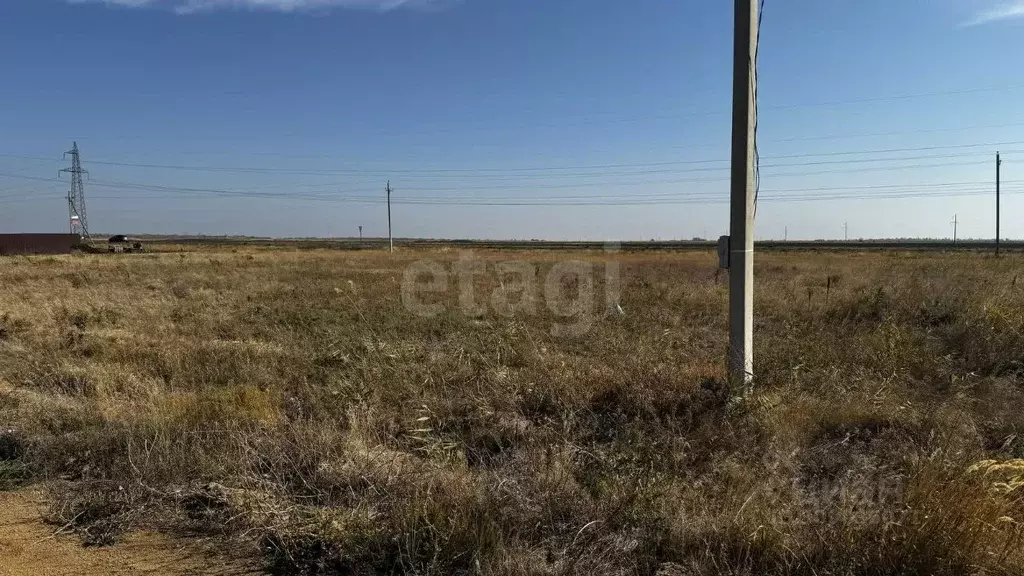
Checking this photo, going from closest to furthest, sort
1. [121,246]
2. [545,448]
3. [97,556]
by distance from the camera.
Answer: [97,556], [545,448], [121,246]

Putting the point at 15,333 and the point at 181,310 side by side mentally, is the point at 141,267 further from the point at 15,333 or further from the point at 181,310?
the point at 15,333

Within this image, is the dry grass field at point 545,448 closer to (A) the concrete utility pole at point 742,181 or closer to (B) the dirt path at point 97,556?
(B) the dirt path at point 97,556

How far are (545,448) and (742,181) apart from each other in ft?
9.28

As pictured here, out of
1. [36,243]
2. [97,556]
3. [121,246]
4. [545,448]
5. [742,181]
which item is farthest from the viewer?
[121,246]

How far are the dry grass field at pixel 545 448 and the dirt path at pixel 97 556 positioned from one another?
0.11 metres

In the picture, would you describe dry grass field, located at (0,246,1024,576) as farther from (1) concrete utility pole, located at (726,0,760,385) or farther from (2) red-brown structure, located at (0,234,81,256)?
(2) red-brown structure, located at (0,234,81,256)

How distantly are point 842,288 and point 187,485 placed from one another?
1627 centimetres

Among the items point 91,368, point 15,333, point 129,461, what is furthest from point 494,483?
point 15,333

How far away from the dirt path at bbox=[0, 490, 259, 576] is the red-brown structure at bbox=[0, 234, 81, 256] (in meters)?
58.7

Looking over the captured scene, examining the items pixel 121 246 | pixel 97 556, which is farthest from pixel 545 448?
pixel 121 246

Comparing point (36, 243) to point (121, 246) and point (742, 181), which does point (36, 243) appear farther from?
point (742, 181)

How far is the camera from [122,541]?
2965 millimetres

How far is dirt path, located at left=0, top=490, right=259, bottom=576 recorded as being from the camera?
8.82ft

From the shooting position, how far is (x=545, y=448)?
3967 mm
